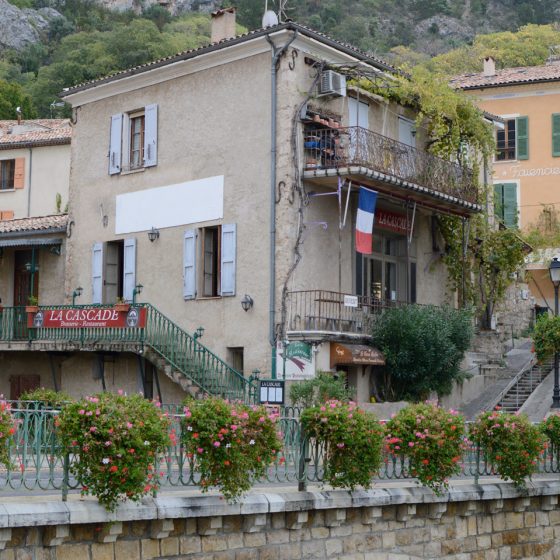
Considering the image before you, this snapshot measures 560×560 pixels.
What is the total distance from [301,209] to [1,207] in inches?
710

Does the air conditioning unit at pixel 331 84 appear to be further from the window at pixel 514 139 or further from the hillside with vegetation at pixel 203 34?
the hillside with vegetation at pixel 203 34

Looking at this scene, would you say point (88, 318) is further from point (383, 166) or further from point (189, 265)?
point (383, 166)

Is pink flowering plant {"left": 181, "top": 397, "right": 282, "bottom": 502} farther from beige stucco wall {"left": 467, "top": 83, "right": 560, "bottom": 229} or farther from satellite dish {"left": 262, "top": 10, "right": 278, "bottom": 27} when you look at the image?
beige stucco wall {"left": 467, "top": 83, "right": 560, "bottom": 229}

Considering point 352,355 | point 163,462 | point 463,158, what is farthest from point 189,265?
point 163,462

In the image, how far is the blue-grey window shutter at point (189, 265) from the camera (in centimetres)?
2622

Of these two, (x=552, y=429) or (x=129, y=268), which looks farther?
(x=129, y=268)

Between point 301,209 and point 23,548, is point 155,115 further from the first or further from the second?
point 23,548

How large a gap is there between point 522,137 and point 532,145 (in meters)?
0.46

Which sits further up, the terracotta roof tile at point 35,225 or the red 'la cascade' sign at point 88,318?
the terracotta roof tile at point 35,225

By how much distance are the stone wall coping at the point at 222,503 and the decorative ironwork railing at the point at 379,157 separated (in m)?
10.0

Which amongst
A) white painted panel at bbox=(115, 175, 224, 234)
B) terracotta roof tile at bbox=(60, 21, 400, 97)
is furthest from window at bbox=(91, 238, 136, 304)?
terracotta roof tile at bbox=(60, 21, 400, 97)

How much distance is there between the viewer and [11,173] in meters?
40.1

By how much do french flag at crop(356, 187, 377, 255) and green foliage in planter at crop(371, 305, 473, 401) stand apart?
1.71 metres

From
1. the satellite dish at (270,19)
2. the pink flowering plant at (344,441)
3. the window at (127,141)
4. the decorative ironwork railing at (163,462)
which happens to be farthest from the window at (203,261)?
the pink flowering plant at (344,441)
